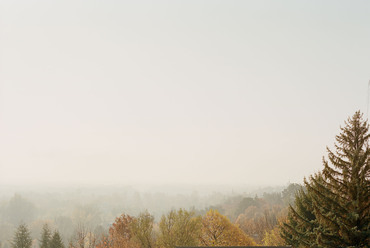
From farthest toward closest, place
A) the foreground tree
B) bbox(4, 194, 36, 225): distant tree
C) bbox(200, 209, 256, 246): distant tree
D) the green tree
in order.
Answer: 1. bbox(4, 194, 36, 225): distant tree
2. bbox(200, 209, 256, 246): distant tree
3. the green tree
4. the foreground tree

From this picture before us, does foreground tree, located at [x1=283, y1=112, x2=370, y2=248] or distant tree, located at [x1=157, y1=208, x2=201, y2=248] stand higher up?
foreground tree, located at [x1=283, y1=112, x2=370, y2=248]

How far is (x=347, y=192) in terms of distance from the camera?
1392 centimetres

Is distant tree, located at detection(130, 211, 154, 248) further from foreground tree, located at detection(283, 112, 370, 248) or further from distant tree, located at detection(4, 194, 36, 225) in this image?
distant tree, located at detection(4, 194, 36, 225)

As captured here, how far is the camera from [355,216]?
13.2 metres

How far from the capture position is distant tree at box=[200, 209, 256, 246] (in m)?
34.5

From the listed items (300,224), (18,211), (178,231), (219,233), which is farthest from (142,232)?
(18,211)

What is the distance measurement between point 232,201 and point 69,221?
3391 inches

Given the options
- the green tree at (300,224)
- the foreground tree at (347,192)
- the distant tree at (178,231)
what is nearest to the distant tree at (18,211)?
the distant tree at (178,231)

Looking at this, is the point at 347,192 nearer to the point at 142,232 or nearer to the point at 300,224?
the point at 300,224

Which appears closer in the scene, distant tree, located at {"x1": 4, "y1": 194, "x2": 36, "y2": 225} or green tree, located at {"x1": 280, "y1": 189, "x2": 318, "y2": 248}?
green tree, located at {"x1": 280, "y1": 189, "x2": 318, "y2": 248}

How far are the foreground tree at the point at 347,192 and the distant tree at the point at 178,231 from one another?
64.6 ft

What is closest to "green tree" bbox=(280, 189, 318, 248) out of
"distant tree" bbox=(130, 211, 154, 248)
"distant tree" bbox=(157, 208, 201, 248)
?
"distant tree" bbox=(157, 208, 201, 248)

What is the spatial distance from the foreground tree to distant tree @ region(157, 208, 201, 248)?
64.6 ft

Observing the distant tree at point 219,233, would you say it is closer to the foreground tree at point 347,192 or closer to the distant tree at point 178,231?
the distant tree at point 178,231
